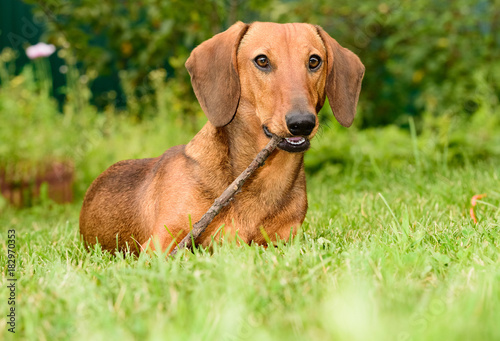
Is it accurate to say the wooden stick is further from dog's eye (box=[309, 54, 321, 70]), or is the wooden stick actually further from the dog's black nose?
dog's eye (box=[309, 54, 321, 70])

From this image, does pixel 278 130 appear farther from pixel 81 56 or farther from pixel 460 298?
pixel 81 56

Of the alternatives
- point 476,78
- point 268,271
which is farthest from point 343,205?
point 476,78

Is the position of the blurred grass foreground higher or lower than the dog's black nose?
lower

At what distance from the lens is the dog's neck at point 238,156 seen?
269 cm

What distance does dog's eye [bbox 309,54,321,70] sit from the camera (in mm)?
2702

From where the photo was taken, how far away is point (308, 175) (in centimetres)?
612

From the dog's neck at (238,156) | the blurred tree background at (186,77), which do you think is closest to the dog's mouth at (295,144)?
the dog's neck at (238,156)

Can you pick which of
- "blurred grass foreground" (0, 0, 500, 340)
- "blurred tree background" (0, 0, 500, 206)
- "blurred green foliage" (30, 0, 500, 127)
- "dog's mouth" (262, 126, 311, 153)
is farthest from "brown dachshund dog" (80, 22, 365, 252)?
"blurred green foliage" (30, 0, 500, 127)

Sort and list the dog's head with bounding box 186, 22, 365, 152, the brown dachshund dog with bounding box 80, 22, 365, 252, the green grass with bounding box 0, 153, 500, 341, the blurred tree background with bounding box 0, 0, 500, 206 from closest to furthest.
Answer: the green grass with bounding box 0, 153, 500, 341
the dog's head with bounding box 186, 22, 365, 152
the brown dachshund dog with bounding box 80, 22, 365, 252
the blurred tree background with bounding box 0, 0, 500, 206

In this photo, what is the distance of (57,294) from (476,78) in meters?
6.19

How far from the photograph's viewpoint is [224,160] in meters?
2.73

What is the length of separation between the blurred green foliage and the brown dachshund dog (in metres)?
A: 3.68

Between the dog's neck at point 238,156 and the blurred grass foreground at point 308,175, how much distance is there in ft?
1.05

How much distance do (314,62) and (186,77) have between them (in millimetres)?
4821
